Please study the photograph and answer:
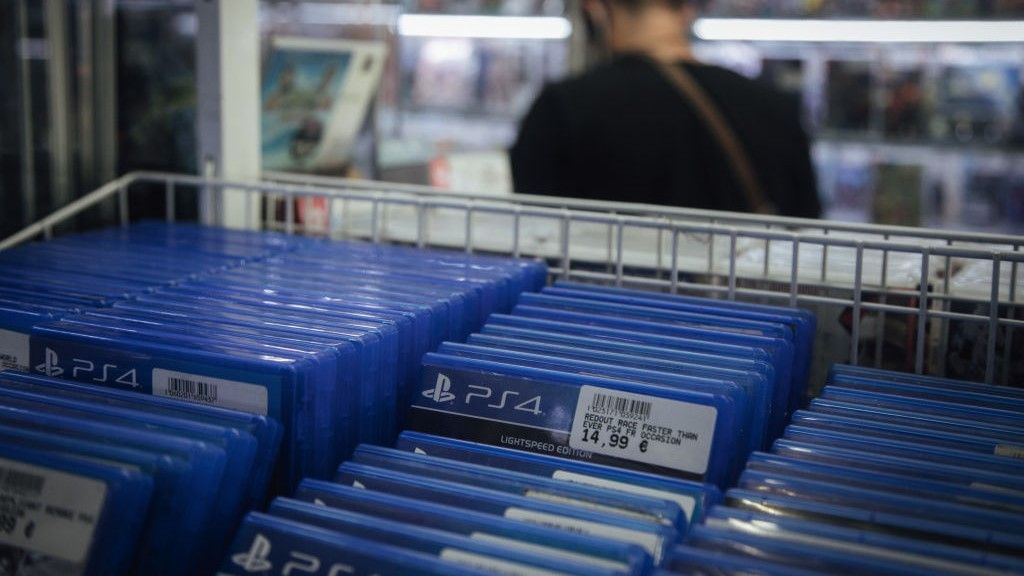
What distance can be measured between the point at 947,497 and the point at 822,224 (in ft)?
2.13

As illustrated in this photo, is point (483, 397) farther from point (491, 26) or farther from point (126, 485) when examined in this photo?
point (491, 26)

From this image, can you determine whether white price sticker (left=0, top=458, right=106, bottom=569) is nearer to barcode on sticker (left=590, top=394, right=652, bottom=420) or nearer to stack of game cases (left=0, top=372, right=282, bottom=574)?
stack of game cases (left=0, top=372, right=282, bottom=574)

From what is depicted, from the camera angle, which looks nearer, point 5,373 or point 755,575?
point 755,575

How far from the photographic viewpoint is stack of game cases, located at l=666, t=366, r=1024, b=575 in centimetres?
75

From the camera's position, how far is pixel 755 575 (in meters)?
0.73

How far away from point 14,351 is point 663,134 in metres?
1.39

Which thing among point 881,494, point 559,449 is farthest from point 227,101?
point 881,494

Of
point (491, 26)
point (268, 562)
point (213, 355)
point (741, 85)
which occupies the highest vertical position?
point (491, 26)

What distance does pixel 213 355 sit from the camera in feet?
3.26

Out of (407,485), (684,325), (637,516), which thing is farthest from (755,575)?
(684,325)

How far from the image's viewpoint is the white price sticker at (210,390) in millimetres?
971

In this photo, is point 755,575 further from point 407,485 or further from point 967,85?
point 967,85

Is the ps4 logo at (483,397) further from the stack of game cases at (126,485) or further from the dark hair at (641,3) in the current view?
the dark hair at (641,3)

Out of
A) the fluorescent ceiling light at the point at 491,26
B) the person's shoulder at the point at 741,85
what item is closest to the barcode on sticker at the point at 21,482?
the person's shoulder at the point at 741,85
